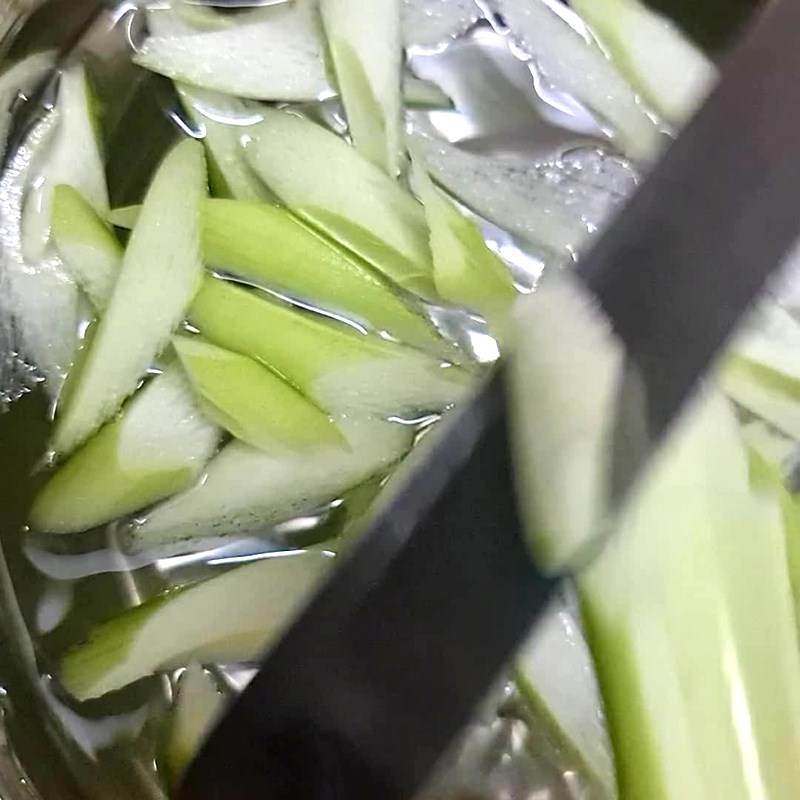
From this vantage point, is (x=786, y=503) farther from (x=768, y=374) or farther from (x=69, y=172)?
(x=69, y=172)

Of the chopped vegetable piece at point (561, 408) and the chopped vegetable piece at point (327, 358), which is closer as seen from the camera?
the chopped vegetable piece at point (561, 408)

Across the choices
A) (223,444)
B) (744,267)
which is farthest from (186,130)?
(744,267)

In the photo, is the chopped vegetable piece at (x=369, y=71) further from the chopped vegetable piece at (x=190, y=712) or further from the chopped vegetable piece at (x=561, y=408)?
the chopped vegetable piece at (x=190, y=712)

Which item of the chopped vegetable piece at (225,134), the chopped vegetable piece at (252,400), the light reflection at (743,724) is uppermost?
the chopped vegetable piece at (225,134)

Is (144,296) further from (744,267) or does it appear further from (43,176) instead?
(744,267)

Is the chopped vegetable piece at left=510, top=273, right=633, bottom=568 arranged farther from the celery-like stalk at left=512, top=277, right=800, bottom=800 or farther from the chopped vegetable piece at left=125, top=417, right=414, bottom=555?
the chopped vegetable piece at left=125, top=417, right=414, bottom=555

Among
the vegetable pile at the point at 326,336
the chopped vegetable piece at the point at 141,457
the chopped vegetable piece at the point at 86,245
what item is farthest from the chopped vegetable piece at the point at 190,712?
the chopped vegetable piece at the point at 86,245

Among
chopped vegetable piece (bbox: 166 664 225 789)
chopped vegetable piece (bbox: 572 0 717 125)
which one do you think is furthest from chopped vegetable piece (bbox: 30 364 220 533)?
chopped vegetable piece (bbox: 572 0 717 125)
